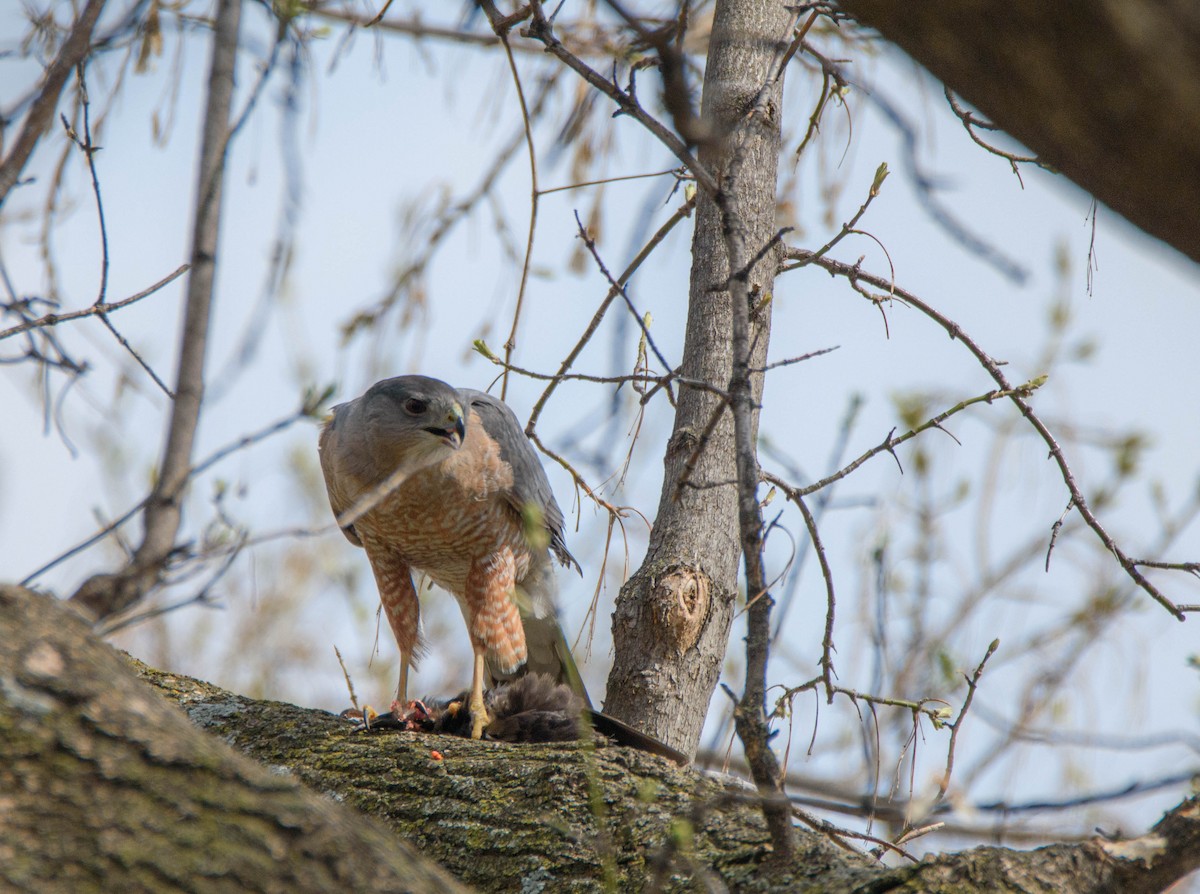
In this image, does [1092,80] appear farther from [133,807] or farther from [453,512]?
[453,512]

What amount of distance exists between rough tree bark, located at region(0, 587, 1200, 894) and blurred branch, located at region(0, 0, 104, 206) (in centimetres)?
75

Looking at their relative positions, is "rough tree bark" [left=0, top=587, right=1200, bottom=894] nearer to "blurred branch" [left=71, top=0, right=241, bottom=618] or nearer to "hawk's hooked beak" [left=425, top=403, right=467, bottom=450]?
"blurred branch" [left=71, top=0, right=241, bottom=618]

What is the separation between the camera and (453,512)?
456 centimetres

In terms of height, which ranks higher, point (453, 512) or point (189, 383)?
point (453, 512)

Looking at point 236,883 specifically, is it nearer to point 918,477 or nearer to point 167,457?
point 167,457

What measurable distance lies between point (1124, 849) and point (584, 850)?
106cm

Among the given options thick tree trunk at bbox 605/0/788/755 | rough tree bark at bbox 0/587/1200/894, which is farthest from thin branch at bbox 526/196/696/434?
rough tree bark at bbox 0/587/1200/894

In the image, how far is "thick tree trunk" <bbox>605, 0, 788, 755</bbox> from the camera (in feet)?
10.7

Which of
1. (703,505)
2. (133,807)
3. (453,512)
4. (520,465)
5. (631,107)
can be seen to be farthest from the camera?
(520,465)

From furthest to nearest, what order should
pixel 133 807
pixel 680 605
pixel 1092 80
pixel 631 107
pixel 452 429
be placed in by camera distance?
1. pixel 452 429
2. pixel 680 605
3. pixel 631 107
4. pixel 133 807
5. pixel 1092 80

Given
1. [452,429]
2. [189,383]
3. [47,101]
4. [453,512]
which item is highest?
[452,429]

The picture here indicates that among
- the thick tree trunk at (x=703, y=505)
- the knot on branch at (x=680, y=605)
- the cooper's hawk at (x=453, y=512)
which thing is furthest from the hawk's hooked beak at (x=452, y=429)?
the knot on branch at (x=680, y=605)

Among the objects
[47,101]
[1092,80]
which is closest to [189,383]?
[47,101]

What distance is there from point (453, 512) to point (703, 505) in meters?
1.53
